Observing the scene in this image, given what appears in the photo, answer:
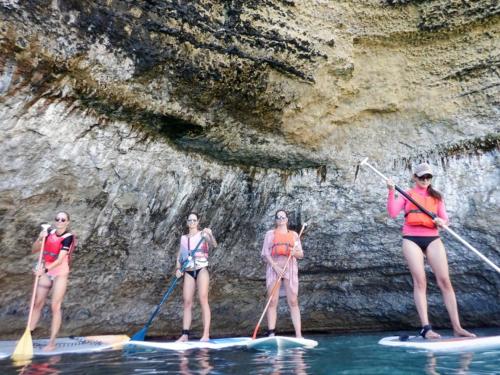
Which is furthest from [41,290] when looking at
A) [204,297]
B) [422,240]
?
[422,240]

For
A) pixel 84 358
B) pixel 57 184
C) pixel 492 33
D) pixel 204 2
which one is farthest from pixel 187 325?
pixel 492 33

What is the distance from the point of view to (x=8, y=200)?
277 inches

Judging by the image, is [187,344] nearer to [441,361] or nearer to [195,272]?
[195,272]

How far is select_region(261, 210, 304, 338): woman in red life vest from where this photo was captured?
7301 mm

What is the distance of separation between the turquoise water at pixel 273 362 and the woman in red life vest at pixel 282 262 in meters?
1.15

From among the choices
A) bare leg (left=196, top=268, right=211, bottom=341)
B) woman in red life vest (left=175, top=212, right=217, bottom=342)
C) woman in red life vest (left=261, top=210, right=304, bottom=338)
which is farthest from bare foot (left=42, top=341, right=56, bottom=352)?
woman in red life vest (left=261, top=210, right=304, bottom=338)

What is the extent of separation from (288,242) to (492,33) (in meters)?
4.83

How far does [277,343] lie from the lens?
631 cm

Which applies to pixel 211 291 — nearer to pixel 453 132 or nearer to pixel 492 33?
pixel 453 132

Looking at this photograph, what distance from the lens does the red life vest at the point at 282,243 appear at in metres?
7.46

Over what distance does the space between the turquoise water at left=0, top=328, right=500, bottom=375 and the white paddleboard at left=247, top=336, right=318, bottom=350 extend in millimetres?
205

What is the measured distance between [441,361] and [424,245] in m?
1.79

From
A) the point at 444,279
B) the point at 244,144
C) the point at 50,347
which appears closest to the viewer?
the point at 444,279

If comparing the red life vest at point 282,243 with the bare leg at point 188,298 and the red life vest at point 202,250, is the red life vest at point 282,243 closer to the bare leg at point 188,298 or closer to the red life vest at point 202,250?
the red life vest at point 202,250
